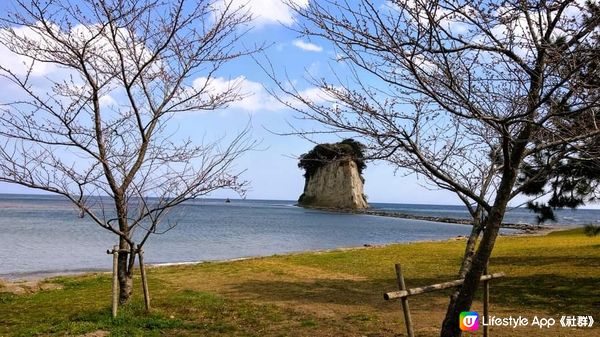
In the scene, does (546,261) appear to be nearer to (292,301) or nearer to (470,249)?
(292,301)

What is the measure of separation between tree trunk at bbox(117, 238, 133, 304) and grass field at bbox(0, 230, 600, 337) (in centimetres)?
18

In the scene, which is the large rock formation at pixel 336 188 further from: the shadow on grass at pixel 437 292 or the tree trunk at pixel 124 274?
the tree trunk at pixel 124 274

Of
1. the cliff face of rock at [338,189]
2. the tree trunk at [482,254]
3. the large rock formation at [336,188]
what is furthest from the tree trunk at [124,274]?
the cliff face of rock at [338,189]

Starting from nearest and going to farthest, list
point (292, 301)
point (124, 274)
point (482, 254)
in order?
point (482, 254) → point (124, 274) → point (292, 301)

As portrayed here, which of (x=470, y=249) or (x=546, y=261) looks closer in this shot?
(x=470, y=249)

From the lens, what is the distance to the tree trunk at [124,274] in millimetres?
7617

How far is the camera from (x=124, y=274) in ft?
25.4

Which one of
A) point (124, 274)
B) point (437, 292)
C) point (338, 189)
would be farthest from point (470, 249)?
point (338, 189)

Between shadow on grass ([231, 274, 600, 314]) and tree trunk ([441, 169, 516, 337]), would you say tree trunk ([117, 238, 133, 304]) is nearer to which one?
shadow on grass ([231, 274, 600, 314])

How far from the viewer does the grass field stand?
711 cm

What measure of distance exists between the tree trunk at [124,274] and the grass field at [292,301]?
18 centimetres

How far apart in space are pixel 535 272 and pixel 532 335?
22.9 feet

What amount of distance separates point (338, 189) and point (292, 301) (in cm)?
8779

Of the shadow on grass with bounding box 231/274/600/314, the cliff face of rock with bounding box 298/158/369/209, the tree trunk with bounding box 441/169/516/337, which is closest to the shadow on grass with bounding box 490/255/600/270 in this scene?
the shadow on grass with bounding box 231/274/600/314
